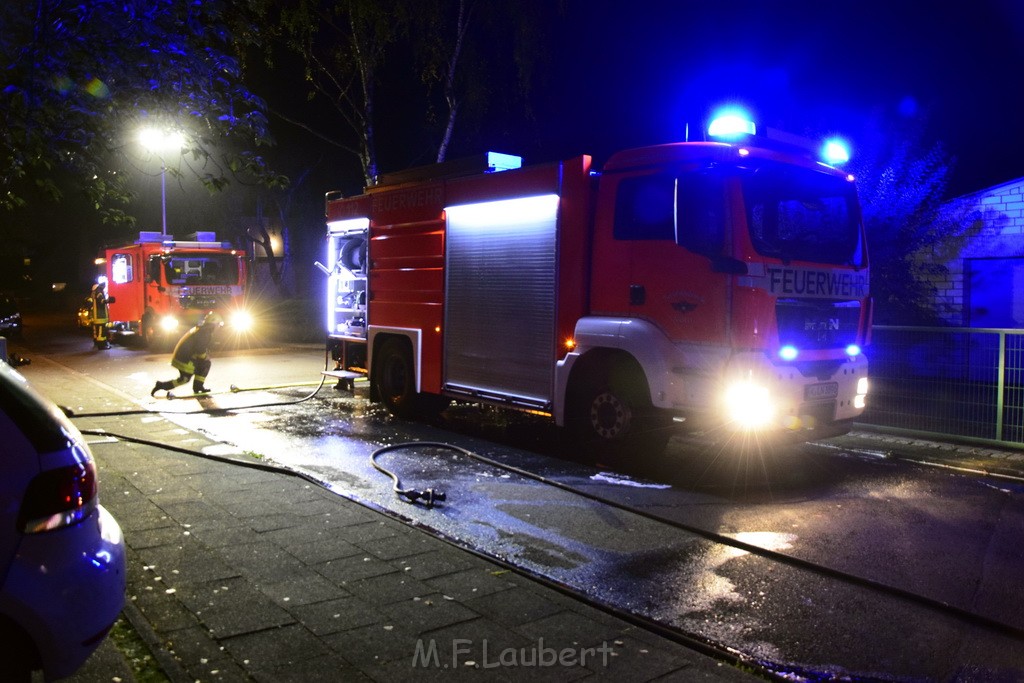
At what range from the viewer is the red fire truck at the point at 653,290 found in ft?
23.4

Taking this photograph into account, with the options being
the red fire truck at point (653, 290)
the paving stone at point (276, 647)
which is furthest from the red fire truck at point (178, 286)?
the paving stone at point (276, 647)

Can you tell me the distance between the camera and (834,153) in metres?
8.26

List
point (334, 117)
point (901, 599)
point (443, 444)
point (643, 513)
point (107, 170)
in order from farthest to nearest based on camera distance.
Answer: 1. point (334, 117)
2. point (107, 170)
3. point (443, 444)
4. point (643, 513)
5. point (901, 599)

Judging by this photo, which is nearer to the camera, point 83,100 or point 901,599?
point 901,599

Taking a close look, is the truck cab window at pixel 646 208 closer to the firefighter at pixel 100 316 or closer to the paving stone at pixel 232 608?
the paving stone at pixel 232 608

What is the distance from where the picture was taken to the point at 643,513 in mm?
6324

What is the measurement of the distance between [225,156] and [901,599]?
648 cm

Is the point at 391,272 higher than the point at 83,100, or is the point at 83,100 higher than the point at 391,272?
the point at 83,100

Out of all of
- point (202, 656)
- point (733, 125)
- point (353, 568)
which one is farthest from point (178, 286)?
point (202, 656)

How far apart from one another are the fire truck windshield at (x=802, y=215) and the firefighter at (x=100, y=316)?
66.3 ft

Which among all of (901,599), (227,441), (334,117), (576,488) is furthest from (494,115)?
(901,599)

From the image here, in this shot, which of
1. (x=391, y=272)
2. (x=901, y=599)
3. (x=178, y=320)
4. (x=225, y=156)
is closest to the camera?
(x=901, y=599)

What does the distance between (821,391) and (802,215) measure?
1.63 metres

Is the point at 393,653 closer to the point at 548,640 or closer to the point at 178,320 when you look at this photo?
the point at 548,640
